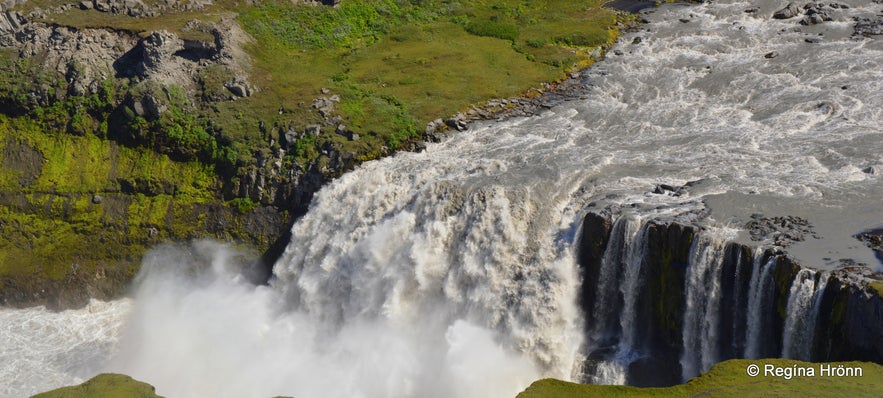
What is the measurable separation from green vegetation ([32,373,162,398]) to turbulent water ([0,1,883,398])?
19.9ft

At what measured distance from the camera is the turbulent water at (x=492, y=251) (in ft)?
104

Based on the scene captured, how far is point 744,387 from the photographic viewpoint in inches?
883

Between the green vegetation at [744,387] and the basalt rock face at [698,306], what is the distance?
197 centimetres

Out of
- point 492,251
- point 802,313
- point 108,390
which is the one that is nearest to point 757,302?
point 802,313

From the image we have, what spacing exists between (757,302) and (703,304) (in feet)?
7.68

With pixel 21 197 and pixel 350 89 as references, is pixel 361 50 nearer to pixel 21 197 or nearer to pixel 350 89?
pixel 350 89

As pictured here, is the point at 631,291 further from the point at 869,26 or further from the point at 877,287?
the point at 869,26

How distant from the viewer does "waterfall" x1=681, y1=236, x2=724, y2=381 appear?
90.6ft

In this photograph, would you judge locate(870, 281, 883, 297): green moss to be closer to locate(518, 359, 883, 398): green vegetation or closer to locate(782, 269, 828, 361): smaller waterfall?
locate(782, 269, 828, 361): smaller waterfall

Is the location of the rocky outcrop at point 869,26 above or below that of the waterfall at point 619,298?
above

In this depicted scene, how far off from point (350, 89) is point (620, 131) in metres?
19.9

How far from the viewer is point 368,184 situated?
41031 millimetres

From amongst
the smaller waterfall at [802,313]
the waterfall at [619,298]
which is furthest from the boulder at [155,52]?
the smaller waterfall at [802,313]

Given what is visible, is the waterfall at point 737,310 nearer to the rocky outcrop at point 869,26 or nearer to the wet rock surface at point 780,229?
the wet rock surface at point 780,229
